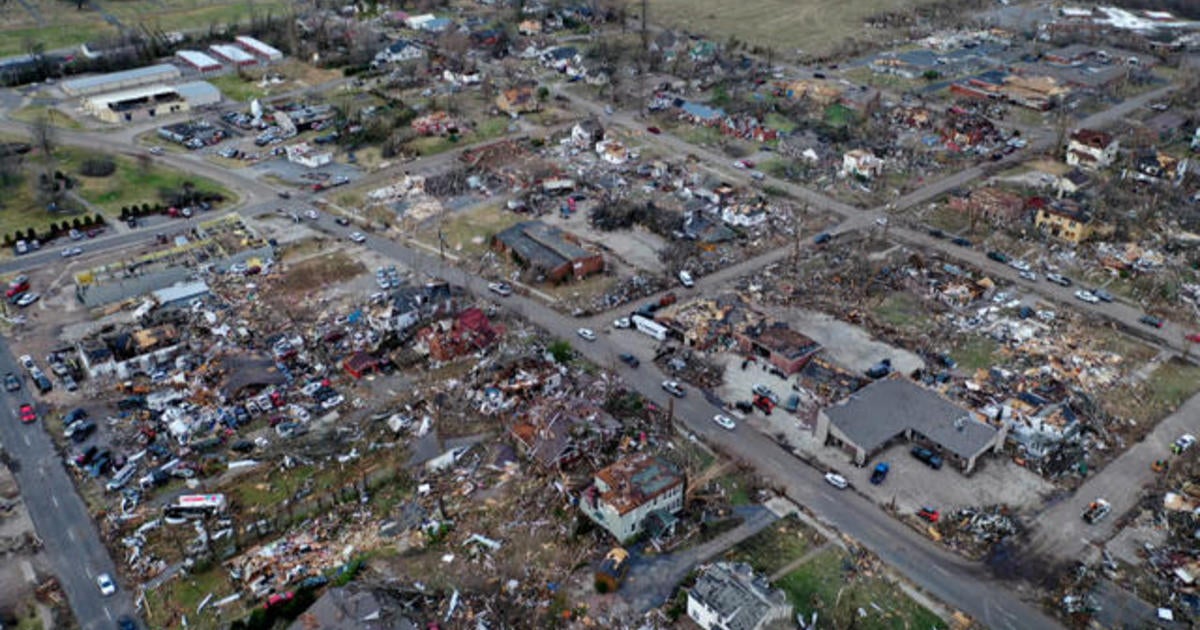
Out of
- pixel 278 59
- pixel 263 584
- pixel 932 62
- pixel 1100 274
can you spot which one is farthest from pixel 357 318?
pixel 932 62

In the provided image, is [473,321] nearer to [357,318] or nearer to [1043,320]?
[357,318]

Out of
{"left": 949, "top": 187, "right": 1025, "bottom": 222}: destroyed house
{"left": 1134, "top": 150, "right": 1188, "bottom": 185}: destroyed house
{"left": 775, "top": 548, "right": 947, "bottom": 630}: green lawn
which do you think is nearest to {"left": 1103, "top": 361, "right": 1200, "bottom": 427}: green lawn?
{"left": 949, "top": 187, "right": 1025, "bottom": 222}: destroyed house

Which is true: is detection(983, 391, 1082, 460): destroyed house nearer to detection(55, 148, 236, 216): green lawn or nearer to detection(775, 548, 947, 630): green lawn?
detection(775, 548, 947, 630): green lawn

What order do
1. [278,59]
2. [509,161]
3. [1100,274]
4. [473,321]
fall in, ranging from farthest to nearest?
[278,59] → [509,161] → [1100,274] → [473,321]

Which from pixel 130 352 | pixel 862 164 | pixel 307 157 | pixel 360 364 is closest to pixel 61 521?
pixel 130 352

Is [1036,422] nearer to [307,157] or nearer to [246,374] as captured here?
[246,374]
